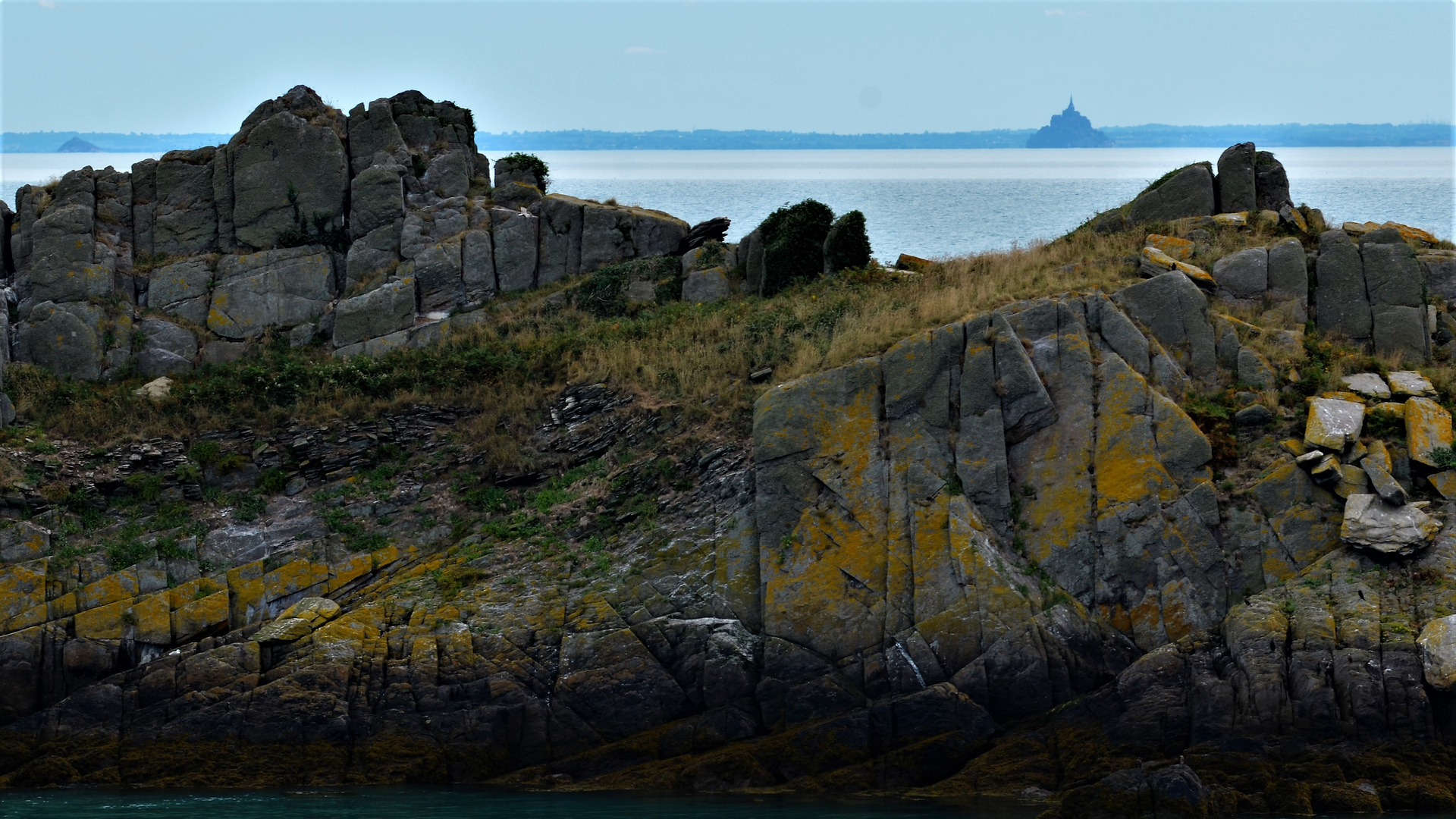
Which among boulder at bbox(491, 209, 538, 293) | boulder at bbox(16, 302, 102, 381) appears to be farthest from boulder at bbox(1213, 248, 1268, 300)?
boulder at bbox(16, 302, 102, 381)

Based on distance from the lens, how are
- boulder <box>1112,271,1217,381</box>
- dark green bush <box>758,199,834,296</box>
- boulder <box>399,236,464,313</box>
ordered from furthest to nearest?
1. boulder <box>399,236,464,313</box>
2. dark green bush <box>758,199,834,296</box>
3. boulder <box>1112,271,1217,381</box>

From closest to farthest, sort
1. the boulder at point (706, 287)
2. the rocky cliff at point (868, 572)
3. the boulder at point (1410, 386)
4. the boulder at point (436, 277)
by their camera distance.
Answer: the rocky cliff at point (868, 572)
the boulder at point (1410, 386)
the boulder at point (706, 287)
the boulder at point (436, 277)

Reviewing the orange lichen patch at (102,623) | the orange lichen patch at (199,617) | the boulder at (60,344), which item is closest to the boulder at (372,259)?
the boulder at (60,344)

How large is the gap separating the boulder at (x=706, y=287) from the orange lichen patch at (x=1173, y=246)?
10.4 m

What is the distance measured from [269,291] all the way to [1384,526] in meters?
26.0

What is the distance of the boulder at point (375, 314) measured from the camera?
36.7 m

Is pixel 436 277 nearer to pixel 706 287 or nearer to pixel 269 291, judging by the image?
pixel 269 291

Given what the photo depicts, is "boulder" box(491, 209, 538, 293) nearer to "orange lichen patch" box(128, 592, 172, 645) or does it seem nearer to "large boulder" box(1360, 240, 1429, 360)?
"orange lichen patch" box(128, 592, 172, 645)

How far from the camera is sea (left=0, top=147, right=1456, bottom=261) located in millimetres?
73125

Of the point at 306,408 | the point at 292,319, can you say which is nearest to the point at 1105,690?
the point at 306,408

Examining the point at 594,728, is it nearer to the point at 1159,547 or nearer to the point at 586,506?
the point at 586,506

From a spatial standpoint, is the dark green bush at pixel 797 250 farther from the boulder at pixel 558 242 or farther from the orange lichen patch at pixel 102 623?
the orange lichen patch at pixel 102 623

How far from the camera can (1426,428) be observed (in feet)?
90.0

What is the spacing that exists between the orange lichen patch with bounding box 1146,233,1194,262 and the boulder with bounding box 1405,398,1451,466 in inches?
238
